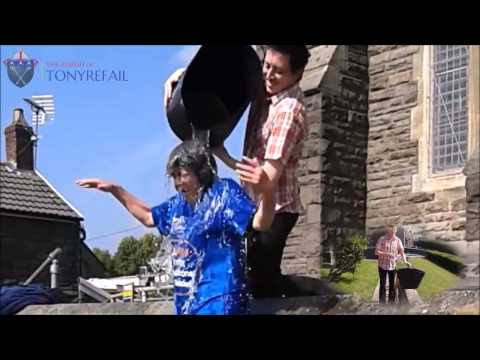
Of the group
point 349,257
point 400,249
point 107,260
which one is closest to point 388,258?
point 400,249

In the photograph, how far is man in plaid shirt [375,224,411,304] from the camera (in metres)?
5.83

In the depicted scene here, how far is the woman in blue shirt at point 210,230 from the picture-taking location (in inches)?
205

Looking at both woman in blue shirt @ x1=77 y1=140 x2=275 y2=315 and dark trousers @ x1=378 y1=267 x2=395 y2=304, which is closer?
woman in blue shirt @ x1=77 y1=140 x2=275 y2=315

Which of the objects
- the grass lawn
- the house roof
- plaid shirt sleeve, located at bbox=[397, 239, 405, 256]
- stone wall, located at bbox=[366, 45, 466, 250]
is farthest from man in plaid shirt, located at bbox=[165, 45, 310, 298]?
stone wall, located at bbox=[366, 45, 466, 250]

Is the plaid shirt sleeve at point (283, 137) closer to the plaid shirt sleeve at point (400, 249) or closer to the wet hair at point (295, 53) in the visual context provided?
the wet hair at point (295, 53)

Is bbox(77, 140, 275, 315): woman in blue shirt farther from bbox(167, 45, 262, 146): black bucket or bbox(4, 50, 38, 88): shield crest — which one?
bbox(4, 50, 38, 88): shield crest

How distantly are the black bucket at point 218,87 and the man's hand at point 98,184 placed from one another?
1.90 ft

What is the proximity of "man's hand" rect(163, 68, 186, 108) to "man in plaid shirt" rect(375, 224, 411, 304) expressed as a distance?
1715mm

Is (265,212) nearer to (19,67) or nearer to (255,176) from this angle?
(255,176)

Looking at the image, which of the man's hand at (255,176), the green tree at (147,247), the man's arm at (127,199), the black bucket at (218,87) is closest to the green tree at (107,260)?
the green tree at (147,247)

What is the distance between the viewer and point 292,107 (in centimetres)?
564

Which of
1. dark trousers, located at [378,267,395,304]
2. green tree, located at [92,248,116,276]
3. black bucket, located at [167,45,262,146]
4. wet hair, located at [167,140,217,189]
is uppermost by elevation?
black bucket, located at [167,45,262,146]

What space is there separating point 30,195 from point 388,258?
2451mm
